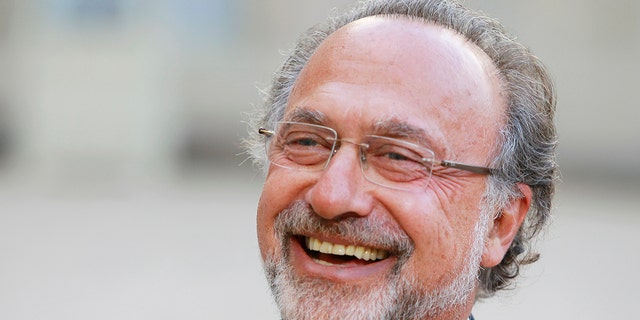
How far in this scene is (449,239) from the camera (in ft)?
9.90

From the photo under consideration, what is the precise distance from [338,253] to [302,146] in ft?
1.21

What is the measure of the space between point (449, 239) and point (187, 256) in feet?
23.0

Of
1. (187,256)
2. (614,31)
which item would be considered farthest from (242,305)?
(614,31)

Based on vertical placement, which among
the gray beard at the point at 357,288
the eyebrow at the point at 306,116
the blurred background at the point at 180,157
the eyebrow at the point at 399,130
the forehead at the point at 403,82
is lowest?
the blurred background at the point at 180,157

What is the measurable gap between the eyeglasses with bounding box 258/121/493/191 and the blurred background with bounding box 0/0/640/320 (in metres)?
4.95

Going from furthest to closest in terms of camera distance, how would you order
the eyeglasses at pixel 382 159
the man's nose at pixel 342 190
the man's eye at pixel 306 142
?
the man's eye at pixel 306 142 < the eyeglasses at pixel 382 159 < the man's nose at pixel 342 190

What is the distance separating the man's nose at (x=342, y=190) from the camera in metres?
2.91

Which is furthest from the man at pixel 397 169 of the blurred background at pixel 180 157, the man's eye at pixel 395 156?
the blurred background at pixel 180 157

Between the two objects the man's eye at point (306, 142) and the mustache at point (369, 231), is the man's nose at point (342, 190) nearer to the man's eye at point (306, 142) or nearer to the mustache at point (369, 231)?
the mustache at point (369, 231)

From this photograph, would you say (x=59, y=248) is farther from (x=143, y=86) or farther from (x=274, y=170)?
(x=274, y=170)

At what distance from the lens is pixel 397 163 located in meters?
3.03

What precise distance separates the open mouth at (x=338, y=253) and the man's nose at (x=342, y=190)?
4.3 inches

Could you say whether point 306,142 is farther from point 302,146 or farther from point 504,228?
point 504,228

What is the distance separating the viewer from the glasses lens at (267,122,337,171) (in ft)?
10.1
